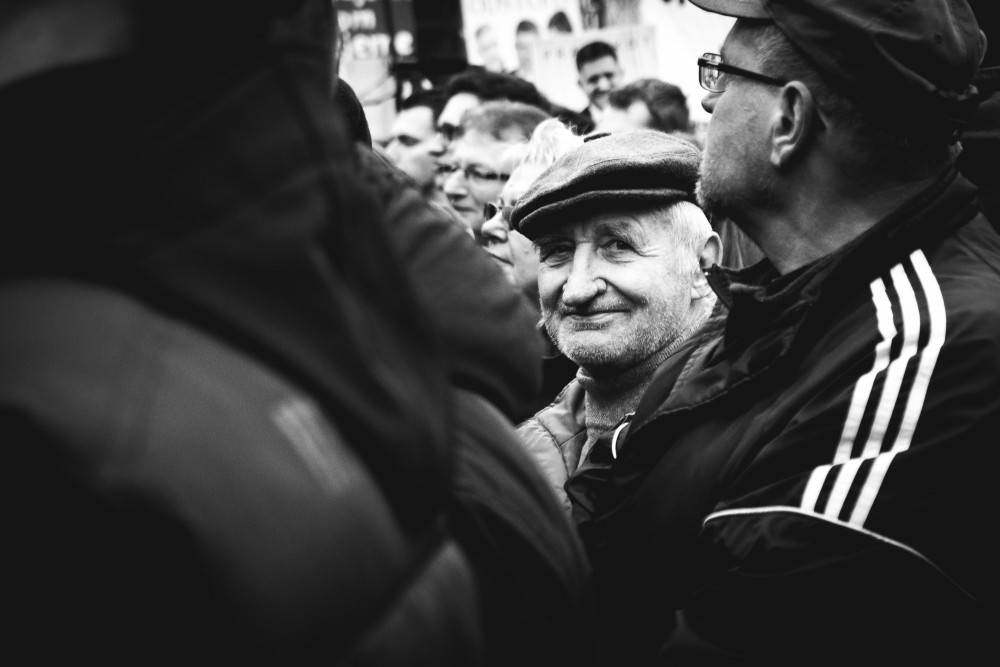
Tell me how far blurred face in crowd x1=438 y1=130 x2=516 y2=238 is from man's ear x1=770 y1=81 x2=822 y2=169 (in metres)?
2.92

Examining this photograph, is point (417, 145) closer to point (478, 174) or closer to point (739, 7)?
point (478, 174)

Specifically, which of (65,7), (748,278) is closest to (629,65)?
(748,278)

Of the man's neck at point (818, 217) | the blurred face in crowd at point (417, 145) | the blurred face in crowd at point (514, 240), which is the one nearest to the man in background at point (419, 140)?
the blurred face in crowd at point (417, 145)

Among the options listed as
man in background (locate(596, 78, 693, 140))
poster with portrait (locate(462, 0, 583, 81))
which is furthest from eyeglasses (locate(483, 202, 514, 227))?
poster with portrait (locate(462, 0, 583, 81))

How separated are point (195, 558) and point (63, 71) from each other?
1.24ft

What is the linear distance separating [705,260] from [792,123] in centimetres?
124

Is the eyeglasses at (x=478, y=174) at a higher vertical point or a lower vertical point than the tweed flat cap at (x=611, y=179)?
lower

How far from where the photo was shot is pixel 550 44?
7.98 metres

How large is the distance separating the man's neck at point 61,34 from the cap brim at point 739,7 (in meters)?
1.59

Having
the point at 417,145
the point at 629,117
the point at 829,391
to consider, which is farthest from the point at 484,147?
the point at 829,391

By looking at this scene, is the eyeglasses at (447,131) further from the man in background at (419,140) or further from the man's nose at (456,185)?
the man's nose at (456,185)

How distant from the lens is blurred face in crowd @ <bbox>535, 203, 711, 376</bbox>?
10.3 feet

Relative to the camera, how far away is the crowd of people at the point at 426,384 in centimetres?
74

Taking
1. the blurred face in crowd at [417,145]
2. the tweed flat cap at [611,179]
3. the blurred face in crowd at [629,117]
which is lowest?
the blurred face in crowd at [417,145]
